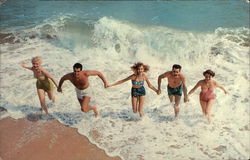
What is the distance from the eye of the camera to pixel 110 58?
10.5m

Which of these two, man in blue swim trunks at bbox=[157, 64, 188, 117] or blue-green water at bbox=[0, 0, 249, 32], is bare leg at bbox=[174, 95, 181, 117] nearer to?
man in blue swim trunks at bbox=[157, 64, 188, 117]

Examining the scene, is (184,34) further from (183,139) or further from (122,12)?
(183,139)

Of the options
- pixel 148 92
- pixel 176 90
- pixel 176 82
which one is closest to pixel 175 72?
pixel 176 82

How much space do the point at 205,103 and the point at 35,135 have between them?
3648 mm

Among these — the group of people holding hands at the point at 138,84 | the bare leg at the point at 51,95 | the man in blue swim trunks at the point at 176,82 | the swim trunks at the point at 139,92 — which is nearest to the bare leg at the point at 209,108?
the group of people holding hands at the point at 138,84

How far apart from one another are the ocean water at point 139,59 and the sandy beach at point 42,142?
227 mm

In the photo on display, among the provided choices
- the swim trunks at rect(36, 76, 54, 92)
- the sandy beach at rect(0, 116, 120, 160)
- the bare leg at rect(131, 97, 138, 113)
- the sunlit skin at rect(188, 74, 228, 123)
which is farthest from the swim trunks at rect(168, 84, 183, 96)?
the swim trunks at rect(36, 76, 54, 92)

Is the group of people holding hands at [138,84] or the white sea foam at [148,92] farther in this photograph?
the group of people holding hands at [138,84]

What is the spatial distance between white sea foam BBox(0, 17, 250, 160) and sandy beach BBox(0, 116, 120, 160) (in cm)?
26

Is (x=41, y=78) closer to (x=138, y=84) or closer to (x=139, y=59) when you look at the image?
(x=138, y=84)

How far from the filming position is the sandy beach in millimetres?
6162

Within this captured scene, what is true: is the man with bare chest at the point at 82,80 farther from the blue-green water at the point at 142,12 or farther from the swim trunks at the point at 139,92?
the blue-green water at the point at 142,12

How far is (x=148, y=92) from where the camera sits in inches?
332

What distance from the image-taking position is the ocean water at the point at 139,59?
666cm
